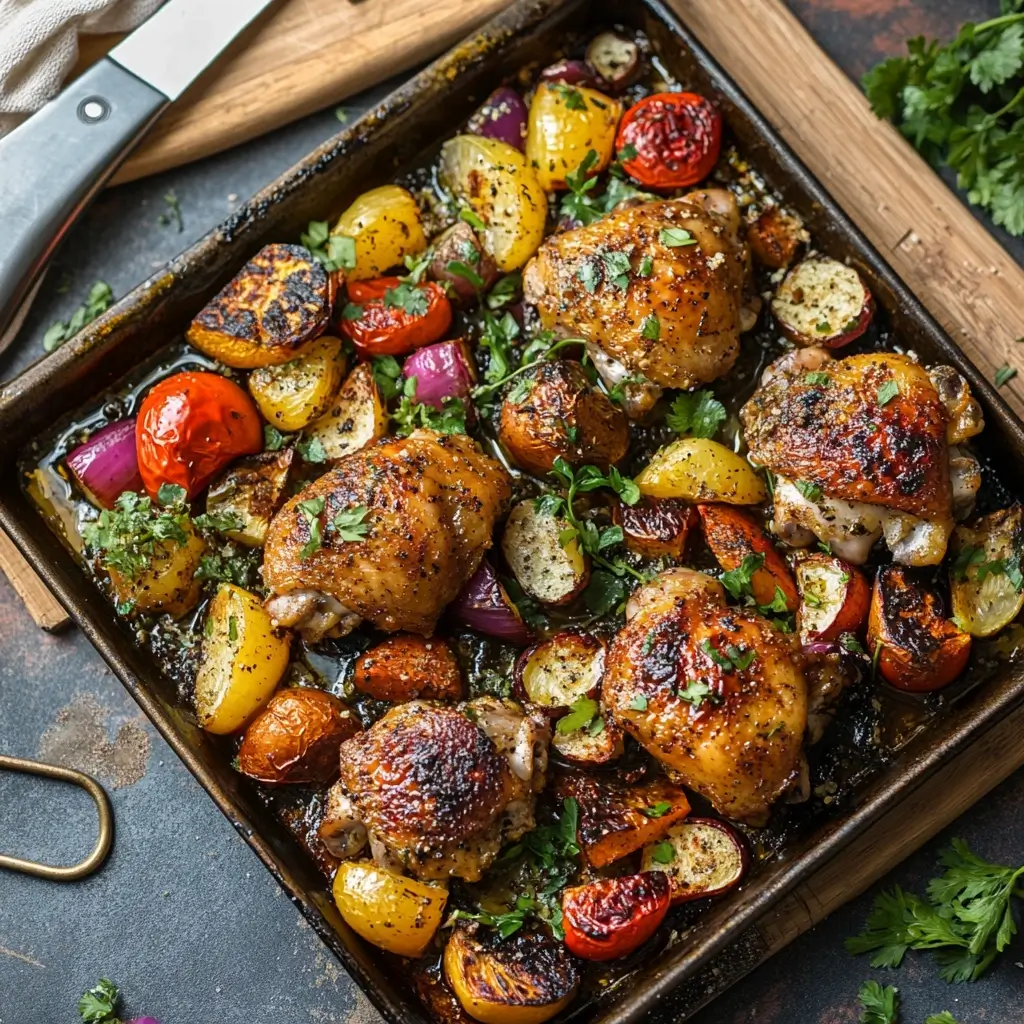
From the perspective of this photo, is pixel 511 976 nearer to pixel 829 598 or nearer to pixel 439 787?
pixel 439 787

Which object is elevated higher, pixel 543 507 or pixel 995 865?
pixel 543 507

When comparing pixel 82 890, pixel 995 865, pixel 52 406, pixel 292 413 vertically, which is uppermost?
pixel 52 406

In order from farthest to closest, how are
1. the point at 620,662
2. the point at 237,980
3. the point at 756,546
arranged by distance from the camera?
the point at 237,980, the point at 756,546, the point at 620,662

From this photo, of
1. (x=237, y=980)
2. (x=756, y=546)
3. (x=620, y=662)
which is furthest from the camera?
(x=237, y=980)

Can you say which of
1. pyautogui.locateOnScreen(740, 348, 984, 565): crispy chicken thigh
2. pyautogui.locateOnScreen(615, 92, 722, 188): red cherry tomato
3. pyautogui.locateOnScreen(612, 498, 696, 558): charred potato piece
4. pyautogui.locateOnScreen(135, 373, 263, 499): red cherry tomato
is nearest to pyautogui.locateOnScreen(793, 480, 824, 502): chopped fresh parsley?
pyautogui.locateOnScreen(740, 348, 984, 565): crispy chicken thigh

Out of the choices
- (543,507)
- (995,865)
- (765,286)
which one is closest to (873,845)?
(995,865)

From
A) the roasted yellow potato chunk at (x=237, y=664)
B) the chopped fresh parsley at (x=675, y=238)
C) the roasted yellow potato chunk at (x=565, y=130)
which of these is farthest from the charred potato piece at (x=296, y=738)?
the roasted yellow potato chunk at (x=565, y=130)

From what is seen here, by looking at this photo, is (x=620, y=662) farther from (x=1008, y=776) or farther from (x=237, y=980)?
(x=237, y=980)
